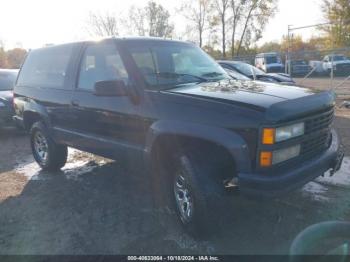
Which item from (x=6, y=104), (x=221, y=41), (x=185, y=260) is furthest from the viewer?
(x=221, y=41)

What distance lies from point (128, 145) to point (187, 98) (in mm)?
1022

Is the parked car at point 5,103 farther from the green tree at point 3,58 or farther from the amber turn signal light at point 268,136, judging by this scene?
the green tree at point 3,58

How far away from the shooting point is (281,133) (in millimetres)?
2805

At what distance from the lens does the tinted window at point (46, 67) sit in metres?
4.79

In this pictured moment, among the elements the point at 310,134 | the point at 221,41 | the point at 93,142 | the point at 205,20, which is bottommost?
the point at 93,142

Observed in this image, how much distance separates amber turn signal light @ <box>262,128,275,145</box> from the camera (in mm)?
2719

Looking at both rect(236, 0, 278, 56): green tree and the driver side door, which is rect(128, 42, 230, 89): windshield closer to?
the driver side door

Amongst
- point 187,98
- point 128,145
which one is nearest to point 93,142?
point 128,145

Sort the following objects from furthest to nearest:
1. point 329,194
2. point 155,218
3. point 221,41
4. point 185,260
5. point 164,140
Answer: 1. point 221,41
2. point 329,194
3. point 155,218
4. point 164,140
5. point 185,260

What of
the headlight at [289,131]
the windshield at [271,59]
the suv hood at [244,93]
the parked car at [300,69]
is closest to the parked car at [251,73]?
the suv hood at [244,93]

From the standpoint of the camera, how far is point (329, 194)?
163 inches

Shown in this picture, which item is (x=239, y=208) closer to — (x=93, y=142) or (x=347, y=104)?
(x=93, y=142)

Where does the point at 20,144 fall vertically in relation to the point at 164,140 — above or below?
below

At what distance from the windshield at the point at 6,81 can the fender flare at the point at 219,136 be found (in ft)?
23.5
